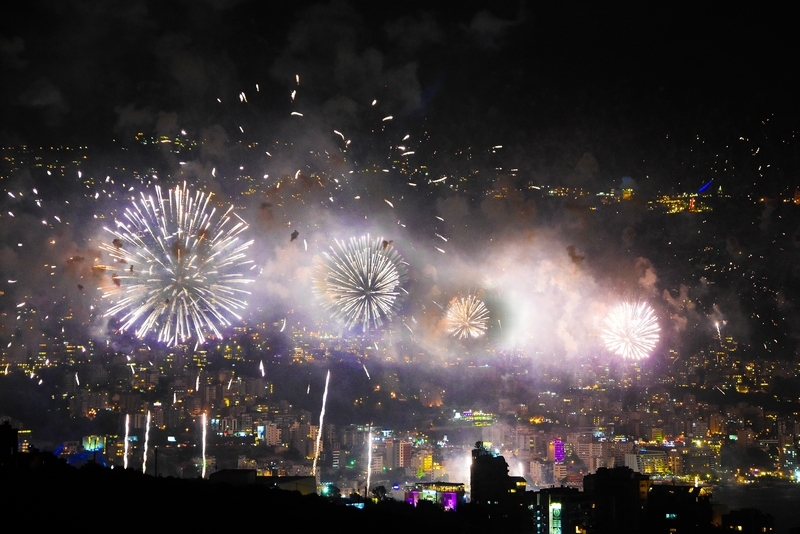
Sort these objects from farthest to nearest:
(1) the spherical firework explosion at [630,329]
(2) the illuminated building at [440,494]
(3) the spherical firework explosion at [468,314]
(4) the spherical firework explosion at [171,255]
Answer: (3) the spherical firework explosion at [468,314] → (1) the spherical firework explosion at [630,329] → (4) the spherical firework explosion at [171,255] → (2) the illuminated building at [440,494]

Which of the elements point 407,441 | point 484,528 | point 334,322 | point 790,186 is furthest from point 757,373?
point 484,528

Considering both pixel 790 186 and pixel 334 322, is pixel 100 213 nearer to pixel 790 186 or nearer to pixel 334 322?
pixel 334 322

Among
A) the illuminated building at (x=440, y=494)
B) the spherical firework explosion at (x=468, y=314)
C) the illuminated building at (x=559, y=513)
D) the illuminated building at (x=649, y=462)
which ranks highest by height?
the spherical firework explosion at (x=468, y=314)

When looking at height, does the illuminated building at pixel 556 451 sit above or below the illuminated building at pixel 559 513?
above

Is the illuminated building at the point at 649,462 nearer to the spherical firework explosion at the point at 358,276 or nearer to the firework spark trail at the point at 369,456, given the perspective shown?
the firework spark trail at the point at 369,456

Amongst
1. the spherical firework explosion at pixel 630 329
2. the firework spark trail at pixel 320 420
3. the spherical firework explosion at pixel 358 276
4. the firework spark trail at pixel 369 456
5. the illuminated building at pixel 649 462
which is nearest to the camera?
the spherical firework explosion at pixel 358 276

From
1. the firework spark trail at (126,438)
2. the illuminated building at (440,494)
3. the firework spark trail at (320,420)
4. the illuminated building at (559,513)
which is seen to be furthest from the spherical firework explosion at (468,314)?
the firework spark trail at (126,438)

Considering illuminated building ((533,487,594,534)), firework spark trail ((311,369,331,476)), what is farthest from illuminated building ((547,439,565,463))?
illuminated building ((533,487,594,534))

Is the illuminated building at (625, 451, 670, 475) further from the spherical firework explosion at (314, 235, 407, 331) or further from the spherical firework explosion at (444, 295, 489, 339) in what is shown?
the spherical firework explosion at (314, 235, 407, 331)

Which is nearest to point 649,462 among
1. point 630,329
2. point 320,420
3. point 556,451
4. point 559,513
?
point 556,451
